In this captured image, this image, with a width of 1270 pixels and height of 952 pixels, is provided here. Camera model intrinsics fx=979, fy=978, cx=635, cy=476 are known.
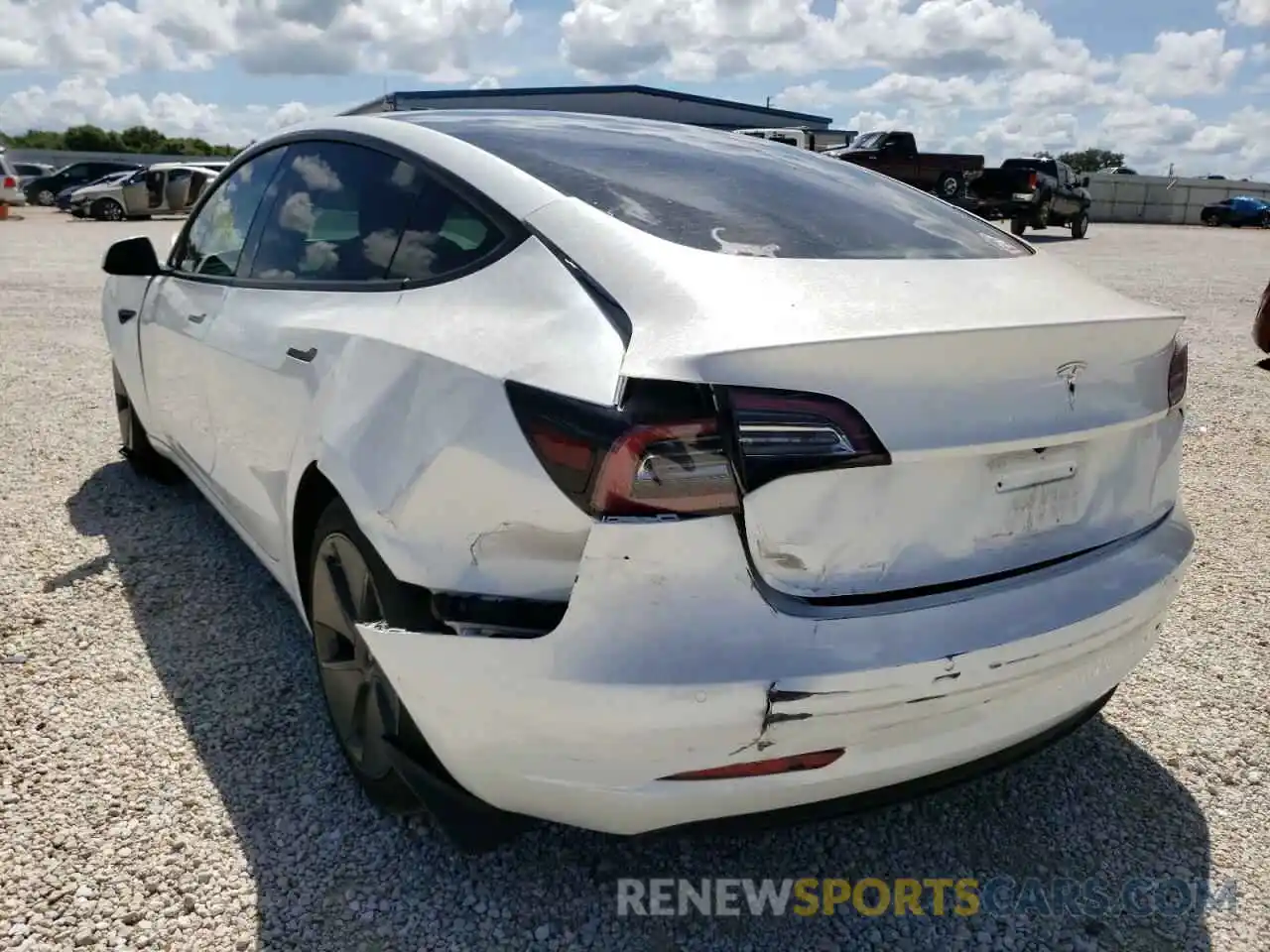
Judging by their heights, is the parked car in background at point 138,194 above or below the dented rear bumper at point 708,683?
above

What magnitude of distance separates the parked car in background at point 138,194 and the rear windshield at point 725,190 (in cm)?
2883

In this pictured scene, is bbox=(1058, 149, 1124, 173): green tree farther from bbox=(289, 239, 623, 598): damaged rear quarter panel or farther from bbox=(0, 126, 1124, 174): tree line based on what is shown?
bbox=(289, 239, 623, 598): damaged rear quarter panel

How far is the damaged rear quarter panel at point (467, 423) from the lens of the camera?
168cm

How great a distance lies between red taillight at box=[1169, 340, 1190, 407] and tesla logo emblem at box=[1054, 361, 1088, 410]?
1.33ft

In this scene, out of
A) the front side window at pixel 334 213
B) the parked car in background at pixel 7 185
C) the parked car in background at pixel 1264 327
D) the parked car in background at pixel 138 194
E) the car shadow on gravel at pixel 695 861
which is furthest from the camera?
the parked car in background at pixel 138 194

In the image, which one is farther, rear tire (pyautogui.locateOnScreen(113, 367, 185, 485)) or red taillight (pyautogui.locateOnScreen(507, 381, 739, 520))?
rear tire (pyautogui.locateOnScreen(113, 367, 185, 485))

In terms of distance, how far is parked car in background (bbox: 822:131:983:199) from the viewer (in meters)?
25.2

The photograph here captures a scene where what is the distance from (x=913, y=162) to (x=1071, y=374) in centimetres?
2571

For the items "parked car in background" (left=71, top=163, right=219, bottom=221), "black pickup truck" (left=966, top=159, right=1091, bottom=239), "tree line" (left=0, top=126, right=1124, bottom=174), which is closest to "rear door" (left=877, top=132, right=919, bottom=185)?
"black pickup truck" (left=966, top=159, right=1091, bottom=239)

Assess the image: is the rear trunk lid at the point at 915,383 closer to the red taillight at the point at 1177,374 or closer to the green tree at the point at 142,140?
the red taillight at the point at 1177,374

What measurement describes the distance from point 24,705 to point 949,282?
2736mm

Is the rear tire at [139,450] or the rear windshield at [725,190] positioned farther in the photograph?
the rear tire at [139,450]

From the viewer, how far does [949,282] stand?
2.00m

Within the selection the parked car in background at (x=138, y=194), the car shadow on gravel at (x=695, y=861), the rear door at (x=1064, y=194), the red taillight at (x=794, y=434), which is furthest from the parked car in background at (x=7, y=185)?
the red taillight at (x=794, y=434)
